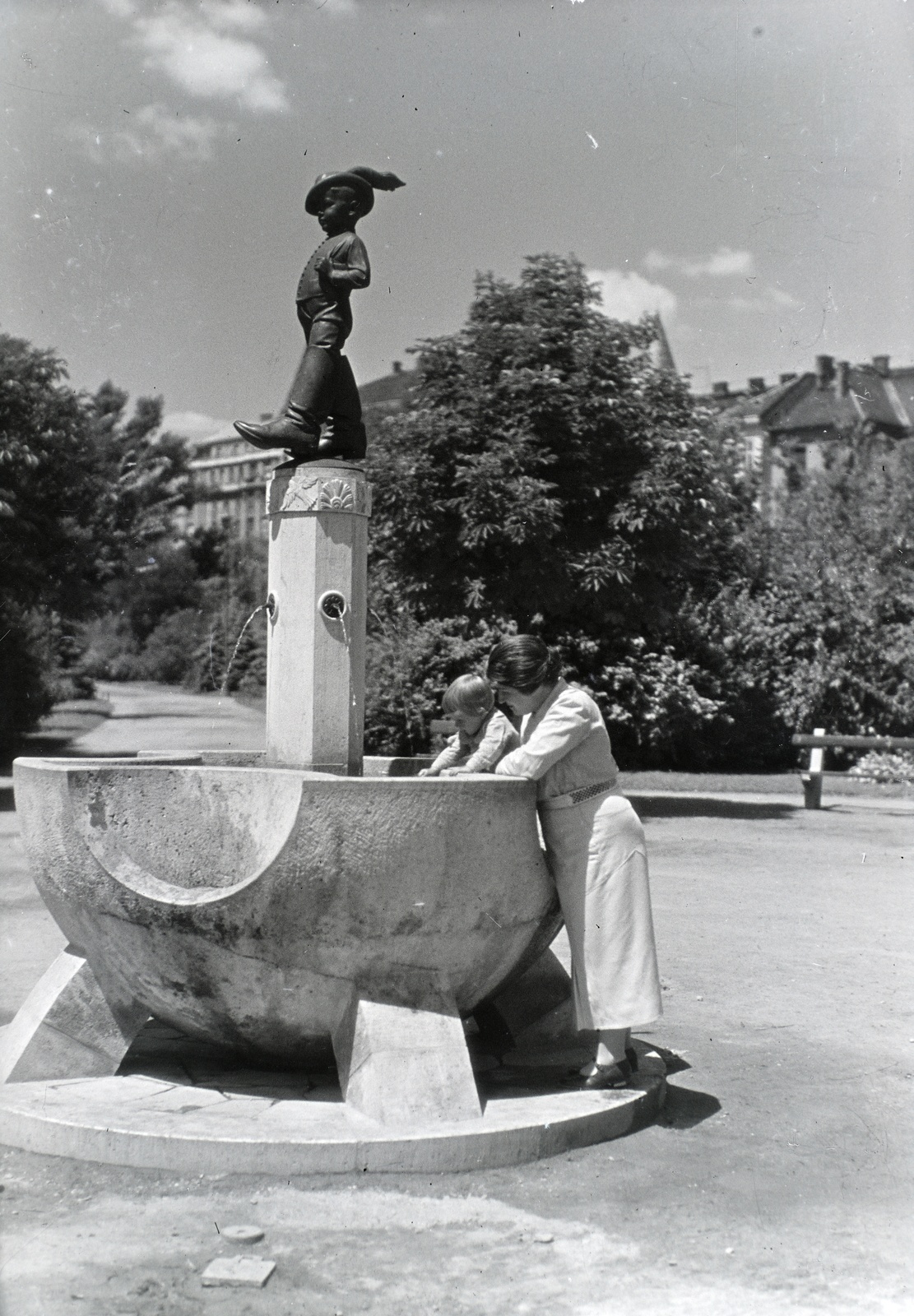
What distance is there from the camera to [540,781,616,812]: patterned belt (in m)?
4.96

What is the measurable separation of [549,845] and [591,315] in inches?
449

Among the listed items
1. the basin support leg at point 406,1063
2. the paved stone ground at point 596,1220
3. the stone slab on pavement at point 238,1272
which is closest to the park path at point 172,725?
the paved stone ground at point 596,1220

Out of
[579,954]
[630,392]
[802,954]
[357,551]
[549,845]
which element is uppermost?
[630,392]

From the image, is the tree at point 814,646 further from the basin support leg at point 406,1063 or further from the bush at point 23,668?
the basin support leg at point 406,1063

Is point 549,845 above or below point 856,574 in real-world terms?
below

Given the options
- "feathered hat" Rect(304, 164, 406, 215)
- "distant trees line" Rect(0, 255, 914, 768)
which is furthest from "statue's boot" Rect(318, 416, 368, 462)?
"distant trees line" Rect(0, 255, 914, 768)

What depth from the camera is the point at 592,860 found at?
4.89 metres

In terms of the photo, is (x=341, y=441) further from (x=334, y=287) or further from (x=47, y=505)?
(x=47, y=505)

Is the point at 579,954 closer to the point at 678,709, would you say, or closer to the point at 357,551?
the point at 357,551

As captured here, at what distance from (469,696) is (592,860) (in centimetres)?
99

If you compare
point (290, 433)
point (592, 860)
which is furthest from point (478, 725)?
point (290, 433)

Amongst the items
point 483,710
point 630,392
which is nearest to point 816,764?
point 630,392

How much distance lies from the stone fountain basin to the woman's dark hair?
15.2 inches

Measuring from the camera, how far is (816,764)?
1731 cm
